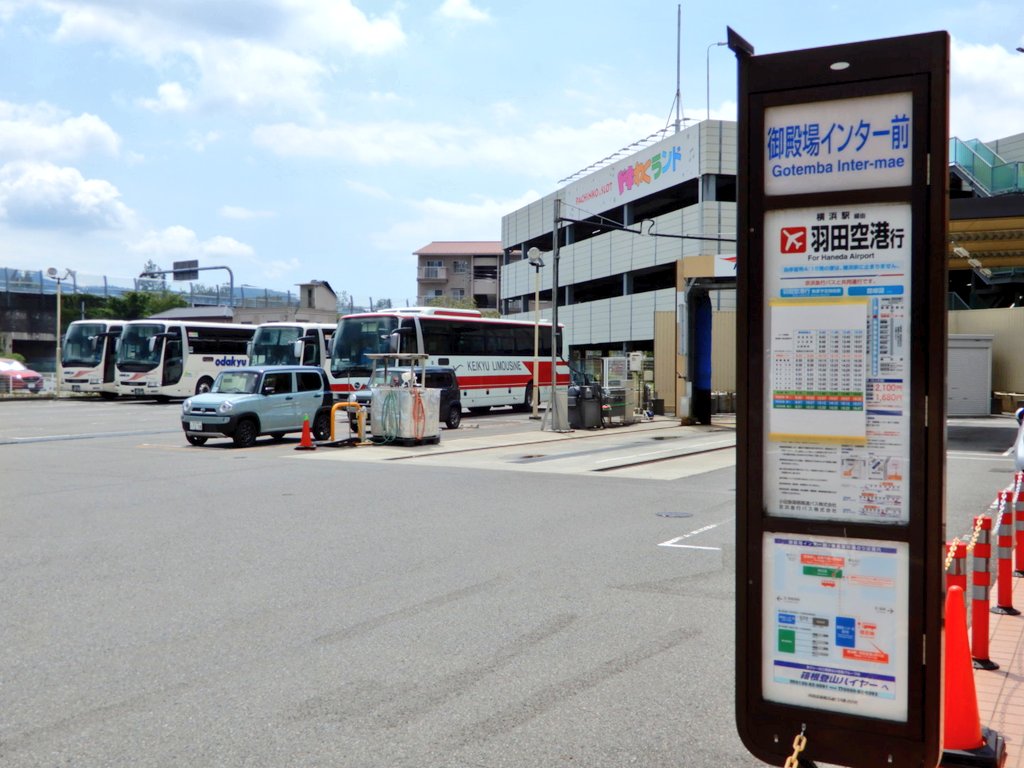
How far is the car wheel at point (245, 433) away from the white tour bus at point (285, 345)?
14.1 metres

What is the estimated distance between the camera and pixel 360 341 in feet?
107

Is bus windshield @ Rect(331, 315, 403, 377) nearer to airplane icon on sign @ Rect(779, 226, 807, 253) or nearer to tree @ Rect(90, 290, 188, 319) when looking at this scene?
airplane icon on sign @ Rect(779, 226, 807, 253)

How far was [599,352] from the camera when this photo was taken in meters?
66.6

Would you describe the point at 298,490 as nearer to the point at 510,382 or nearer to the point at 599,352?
the point at 510,382

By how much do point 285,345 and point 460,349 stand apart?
6.68m

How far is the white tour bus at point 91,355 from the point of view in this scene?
40.4m

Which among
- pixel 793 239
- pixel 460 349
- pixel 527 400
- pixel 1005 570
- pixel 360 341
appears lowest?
pixel 527 400

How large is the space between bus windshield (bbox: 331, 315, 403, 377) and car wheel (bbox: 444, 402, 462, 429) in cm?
397

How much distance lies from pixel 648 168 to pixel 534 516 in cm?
4783

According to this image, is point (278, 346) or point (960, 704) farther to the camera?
point (278, 346)

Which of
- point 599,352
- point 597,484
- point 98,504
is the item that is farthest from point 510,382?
point 599,352

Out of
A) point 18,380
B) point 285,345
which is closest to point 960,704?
point 285,345

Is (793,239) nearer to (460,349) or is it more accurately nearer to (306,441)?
(306,441)

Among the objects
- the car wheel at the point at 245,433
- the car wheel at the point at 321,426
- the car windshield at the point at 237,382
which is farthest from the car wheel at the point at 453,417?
the car wheel at the point at 245,433
